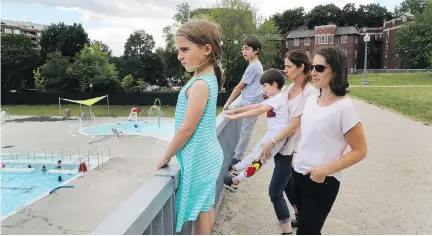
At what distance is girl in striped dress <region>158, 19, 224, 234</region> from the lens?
1.94m

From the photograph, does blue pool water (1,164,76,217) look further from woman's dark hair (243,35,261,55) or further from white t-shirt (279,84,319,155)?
white t-shirt (279,84,319,155)

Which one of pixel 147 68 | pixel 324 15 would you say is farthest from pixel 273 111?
pixel 324 15

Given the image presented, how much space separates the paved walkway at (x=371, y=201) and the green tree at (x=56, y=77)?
128 ft

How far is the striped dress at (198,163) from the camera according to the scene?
2006 mm

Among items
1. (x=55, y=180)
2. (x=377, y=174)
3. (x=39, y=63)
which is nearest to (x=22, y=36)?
(x=39, y=63)

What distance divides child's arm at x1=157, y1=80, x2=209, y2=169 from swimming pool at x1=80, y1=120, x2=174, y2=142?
17.5 m

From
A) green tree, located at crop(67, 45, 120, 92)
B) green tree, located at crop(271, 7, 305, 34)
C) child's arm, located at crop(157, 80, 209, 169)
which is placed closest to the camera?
child's arm, located at crop(157, 80, 209, 169)

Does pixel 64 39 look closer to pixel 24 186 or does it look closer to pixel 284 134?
pixel 24 186

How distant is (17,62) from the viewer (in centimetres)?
4391

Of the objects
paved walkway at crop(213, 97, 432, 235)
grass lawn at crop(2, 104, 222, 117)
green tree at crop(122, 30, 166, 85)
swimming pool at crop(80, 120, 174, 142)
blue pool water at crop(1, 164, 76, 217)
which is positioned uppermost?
green tree at crop(122, 30, 166, 85)

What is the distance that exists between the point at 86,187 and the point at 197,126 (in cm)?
1023

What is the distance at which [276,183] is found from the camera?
3084 millimetres

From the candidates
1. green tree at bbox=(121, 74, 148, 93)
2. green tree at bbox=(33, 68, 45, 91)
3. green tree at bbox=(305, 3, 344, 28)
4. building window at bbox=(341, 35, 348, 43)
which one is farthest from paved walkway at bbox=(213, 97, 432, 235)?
green tree at bbox=(305, 3, 344, 28)

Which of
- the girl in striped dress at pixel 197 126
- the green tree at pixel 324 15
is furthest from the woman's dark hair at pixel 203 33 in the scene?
the green tree at pixel 324 15
